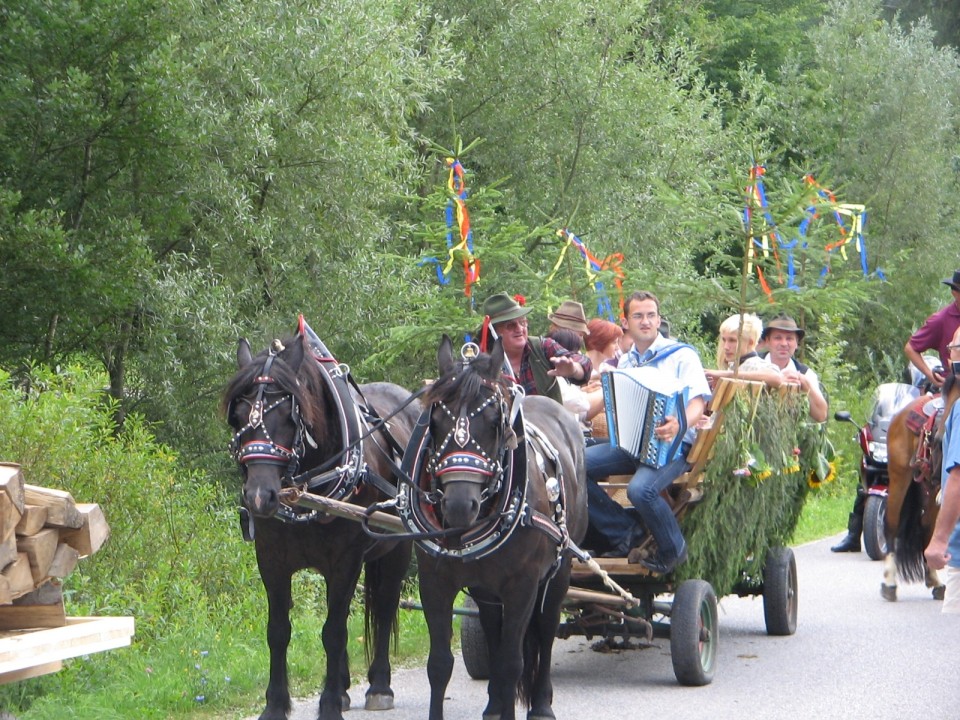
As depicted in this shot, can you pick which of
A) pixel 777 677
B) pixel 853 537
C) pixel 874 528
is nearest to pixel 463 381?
pixel 777 677

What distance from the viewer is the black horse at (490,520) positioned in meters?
5.61

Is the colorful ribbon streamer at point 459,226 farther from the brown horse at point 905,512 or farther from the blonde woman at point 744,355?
the brown horse at point 905,512

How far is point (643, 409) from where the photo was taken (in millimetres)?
7320

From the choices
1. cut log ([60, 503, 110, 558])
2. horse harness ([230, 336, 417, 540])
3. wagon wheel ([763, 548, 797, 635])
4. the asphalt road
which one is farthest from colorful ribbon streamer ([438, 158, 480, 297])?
cut log ([60, 503, 110, 558])

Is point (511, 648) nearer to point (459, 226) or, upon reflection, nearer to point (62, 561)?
point (62, 561)

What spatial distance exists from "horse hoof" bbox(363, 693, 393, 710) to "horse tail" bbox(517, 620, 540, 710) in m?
0.70

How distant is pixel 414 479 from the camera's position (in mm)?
5809

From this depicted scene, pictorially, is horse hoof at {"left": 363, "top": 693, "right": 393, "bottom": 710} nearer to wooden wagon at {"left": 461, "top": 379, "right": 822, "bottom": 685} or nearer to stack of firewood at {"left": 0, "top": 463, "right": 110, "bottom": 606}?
wooden wagon at {"left": 461, "top": 379, "right": 822, "bottom": 685}

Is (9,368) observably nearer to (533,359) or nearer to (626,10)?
(533,359)

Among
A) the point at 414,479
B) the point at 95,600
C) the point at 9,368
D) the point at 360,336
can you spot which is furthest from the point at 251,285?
the point at 414,479

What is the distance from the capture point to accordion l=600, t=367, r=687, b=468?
7254 mm

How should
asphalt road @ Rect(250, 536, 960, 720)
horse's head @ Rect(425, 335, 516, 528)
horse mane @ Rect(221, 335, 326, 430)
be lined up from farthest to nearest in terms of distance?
asphalt road @ Rect(250, 536, 960, 720)
horse mane @ Rect(221, 335, 326, 430)
horse's head @ Rect(425, 335, 516, 528)

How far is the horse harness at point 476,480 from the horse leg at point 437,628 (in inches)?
8.2

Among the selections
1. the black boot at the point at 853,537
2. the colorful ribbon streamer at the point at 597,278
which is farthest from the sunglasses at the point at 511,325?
the black boot at the point at 853,537
